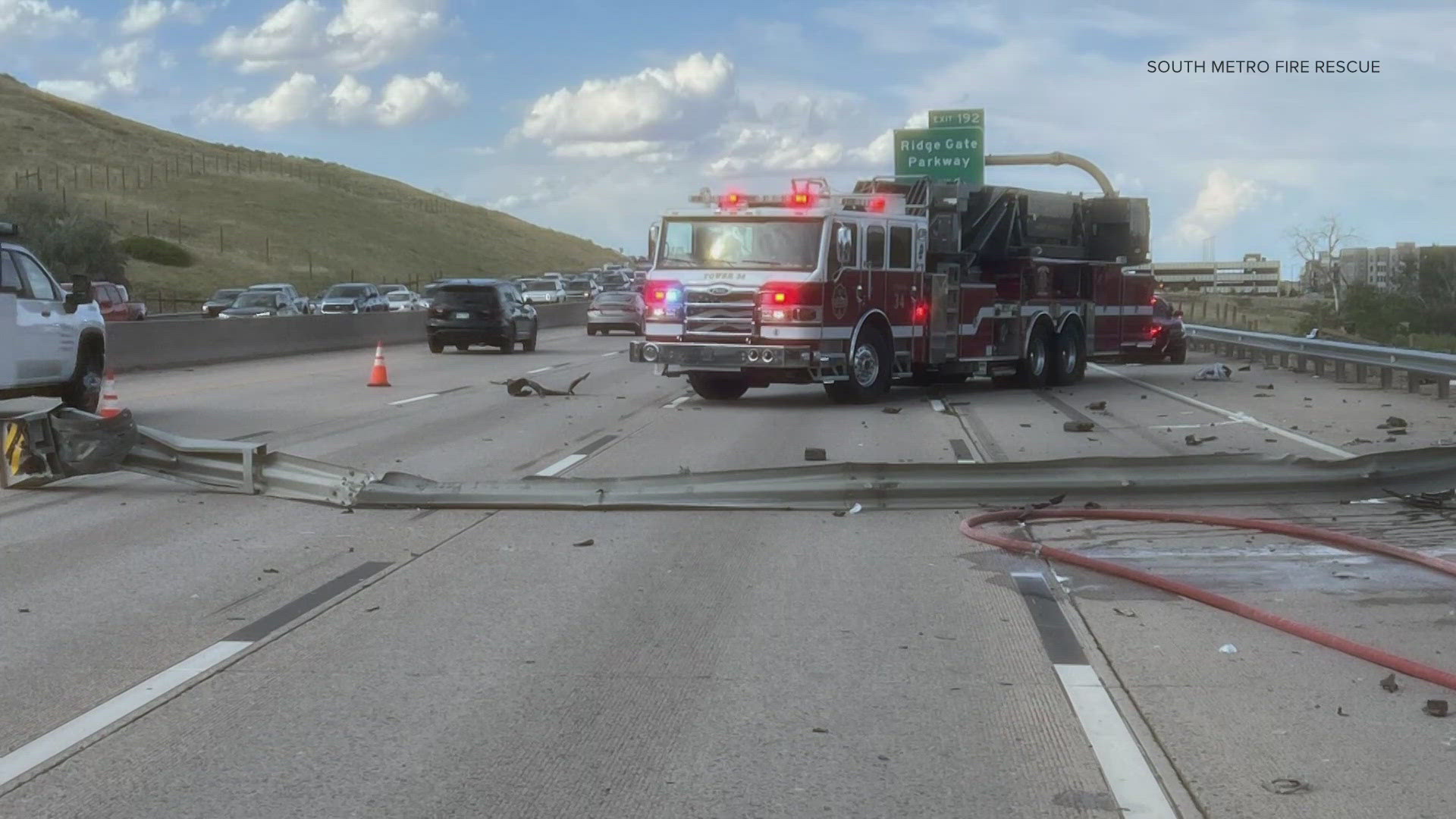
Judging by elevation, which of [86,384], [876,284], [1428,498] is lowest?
[1428,498]

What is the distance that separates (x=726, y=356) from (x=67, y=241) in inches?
2353

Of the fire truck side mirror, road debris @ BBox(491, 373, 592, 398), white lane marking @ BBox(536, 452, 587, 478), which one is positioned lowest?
road debris @ BBox(491, 373, 592, 398)

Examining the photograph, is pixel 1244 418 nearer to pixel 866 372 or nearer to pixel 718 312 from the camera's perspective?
pixel 866 372

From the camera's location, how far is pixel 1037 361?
1050 inches

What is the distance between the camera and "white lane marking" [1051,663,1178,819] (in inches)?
208

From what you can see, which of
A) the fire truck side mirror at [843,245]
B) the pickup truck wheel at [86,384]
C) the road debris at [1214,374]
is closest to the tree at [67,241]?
the road debris at [1214,374]

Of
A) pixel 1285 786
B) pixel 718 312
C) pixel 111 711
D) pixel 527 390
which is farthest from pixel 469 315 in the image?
pixel 1285 786

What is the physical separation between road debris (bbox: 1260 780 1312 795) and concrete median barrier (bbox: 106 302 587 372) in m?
23.6

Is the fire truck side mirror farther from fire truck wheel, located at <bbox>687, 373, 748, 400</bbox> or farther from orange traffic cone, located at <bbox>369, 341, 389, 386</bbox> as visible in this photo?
orange traffic cone, located at <bbox>369, 341, 389, 386</bbox>

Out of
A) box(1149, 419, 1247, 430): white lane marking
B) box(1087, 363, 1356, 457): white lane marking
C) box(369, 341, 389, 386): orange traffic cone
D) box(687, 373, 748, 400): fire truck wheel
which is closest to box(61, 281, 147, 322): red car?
box(369, 341, 389, 386): orange traffic cone

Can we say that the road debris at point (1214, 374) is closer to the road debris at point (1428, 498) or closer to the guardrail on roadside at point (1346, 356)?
the guardrail on roadside at point (1346, 356)

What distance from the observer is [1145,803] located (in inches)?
208

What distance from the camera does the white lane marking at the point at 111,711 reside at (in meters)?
5.76

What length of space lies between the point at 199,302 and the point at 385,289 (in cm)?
1229
